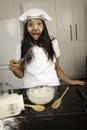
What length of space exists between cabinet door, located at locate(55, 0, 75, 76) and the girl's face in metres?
2.65

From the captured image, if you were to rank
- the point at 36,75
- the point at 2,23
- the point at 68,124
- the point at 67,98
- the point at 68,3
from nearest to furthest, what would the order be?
1. the point at 68,124
2. the point at 67,98
3. the point at 36,75
4. the point at 2,23
5. the point at 68,3

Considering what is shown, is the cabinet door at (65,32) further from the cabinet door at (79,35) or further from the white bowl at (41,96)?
the white bowl at (41,96)

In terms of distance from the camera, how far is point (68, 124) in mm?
861

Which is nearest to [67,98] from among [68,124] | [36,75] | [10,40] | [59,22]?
[68,124]

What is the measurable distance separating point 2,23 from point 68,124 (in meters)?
2.68

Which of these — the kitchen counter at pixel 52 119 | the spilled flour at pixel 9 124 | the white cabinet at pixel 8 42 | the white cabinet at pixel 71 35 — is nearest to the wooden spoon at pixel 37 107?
the kitchen counter at pixel 52 119

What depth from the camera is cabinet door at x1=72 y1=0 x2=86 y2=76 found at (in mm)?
3963

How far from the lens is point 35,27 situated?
1370 mm

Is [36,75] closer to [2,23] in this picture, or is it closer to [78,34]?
[2,23]

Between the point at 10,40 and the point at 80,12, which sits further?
the point at 80,12

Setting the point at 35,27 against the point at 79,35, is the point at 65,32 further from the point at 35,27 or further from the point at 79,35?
the point at 35,27

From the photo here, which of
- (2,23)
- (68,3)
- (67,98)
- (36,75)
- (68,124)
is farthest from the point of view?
(68,3)

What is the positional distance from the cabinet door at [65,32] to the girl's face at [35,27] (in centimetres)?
265

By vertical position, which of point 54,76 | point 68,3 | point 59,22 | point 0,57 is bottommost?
point 0,57
